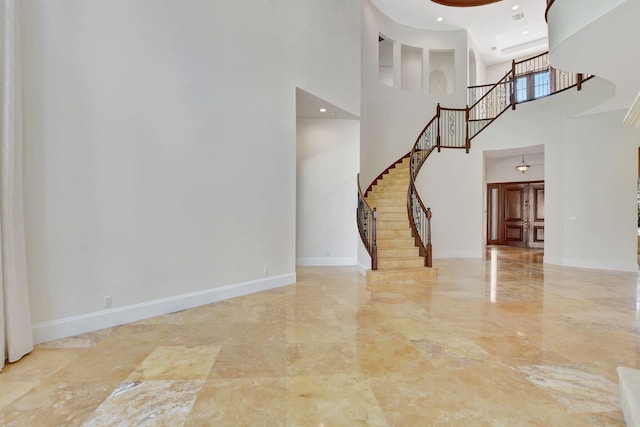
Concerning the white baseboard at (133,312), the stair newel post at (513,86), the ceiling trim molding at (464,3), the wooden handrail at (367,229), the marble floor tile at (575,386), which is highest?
the ceiling trim molding at (464,3)

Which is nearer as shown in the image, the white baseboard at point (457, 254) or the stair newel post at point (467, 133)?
the white baseboard at point (457, 254)

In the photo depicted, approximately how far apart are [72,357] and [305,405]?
2127 mm

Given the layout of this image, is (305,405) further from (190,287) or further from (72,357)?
(190,287)

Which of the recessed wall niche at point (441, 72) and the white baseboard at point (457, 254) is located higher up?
the recessed wall niche at point (441, 72)

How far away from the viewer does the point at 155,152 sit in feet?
Answer: 12.8

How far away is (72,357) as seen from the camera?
2.79 metres

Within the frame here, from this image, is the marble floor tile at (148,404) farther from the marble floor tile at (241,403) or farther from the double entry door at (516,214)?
the double entry door at (516,214)

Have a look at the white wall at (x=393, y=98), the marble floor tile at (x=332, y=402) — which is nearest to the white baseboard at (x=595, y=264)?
the white wall at (x=393, y=98)

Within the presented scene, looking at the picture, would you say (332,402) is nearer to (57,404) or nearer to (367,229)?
(57,404)

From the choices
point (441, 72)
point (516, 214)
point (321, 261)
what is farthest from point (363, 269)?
point (516, 214)

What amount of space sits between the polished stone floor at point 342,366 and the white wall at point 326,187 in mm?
3080

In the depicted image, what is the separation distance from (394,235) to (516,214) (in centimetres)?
778

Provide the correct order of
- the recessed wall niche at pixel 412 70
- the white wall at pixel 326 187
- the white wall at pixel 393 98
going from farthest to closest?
the recessed wall niche at pixel 412 70
the white wall at pixel 393 98
the white wall at pixel 326 187

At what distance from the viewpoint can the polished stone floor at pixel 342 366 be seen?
1978 mm
